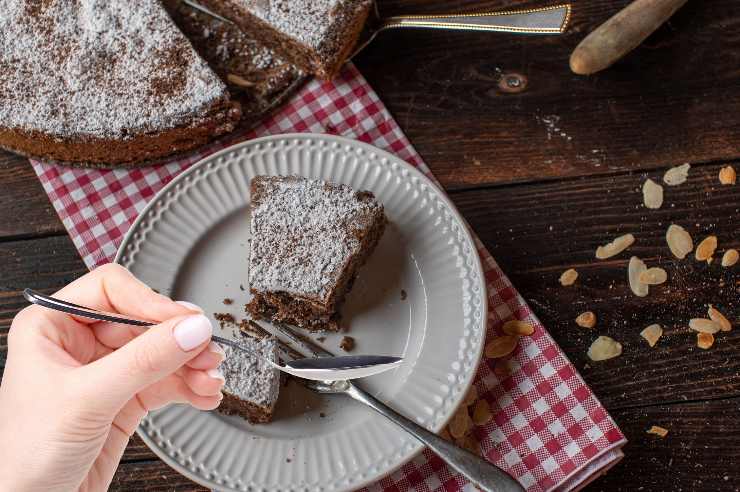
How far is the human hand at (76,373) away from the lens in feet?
5.24

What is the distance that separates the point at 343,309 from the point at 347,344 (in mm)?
127

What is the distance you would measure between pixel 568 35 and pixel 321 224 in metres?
1.23

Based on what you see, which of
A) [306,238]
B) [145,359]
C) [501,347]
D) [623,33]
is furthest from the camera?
[623,33]

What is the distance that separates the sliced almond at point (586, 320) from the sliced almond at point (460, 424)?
51cm

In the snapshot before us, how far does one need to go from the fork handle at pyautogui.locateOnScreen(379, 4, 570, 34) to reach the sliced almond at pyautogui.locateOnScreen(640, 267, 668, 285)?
910 mm

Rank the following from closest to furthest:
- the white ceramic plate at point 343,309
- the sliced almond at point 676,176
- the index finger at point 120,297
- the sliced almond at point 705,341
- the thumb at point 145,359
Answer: the thumb at point 145,359
the index finger at point 120,297
the white ceramic plate at point 343,309
the sliced almond at point 705,341
the sliced almond at point 676,176

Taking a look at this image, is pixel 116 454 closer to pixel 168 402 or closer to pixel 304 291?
pixel 168 402

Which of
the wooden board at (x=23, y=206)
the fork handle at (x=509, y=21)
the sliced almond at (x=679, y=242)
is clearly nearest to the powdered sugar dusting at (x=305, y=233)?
the fork handle at (x=509, y=21)

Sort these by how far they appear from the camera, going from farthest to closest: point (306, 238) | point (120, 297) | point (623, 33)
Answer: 1. point (623, 33)
2. point (306, 238)
3. point (120, 297)

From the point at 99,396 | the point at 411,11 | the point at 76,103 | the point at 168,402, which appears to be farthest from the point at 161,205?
the point at 411,11

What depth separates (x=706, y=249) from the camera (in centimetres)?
248

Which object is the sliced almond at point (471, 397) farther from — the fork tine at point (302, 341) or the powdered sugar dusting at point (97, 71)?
the powdered sugar dusting at point (97, 71)

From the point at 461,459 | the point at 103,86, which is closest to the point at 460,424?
the point at 461,459

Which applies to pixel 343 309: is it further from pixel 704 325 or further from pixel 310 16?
pixel 704 325
